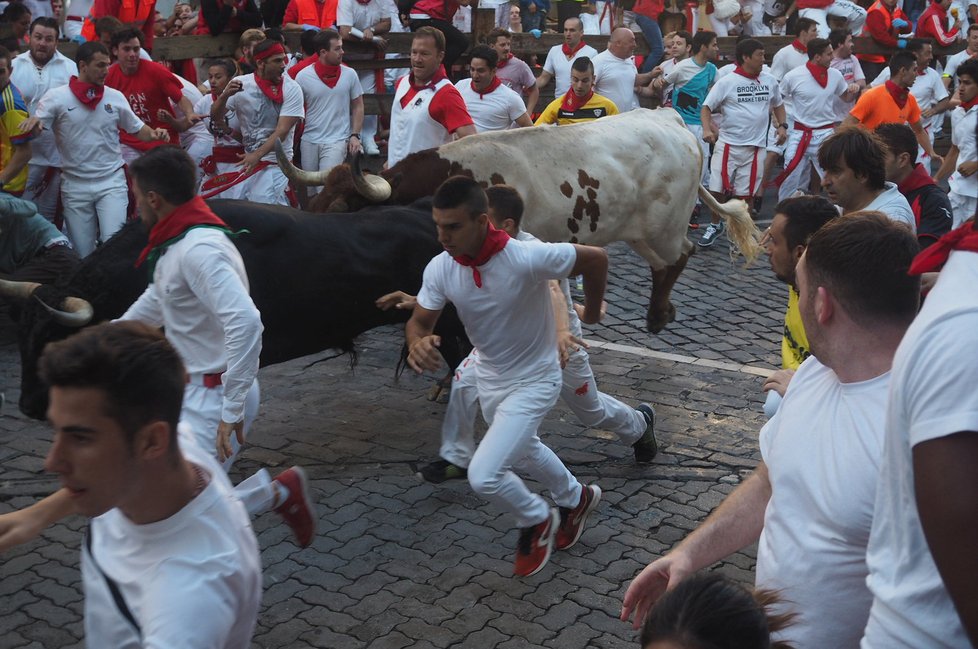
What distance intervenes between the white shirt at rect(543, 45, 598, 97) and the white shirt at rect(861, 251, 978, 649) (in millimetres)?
12380

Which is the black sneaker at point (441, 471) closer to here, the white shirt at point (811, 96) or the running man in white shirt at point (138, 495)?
the running man in white shirt at point (138, 495)

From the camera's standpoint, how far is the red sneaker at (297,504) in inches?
172

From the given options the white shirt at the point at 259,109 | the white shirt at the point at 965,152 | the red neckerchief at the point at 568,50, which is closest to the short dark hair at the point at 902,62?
the white shirt at the point at 965,152

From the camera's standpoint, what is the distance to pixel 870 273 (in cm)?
255

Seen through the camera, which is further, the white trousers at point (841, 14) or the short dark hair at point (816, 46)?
the white trousers at point (841, 14)

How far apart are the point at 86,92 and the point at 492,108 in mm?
3548

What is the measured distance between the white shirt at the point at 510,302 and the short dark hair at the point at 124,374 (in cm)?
271

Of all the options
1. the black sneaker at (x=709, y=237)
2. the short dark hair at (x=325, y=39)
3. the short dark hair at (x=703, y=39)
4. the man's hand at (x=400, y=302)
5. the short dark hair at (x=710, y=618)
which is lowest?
the black sneaker at (x=709, y=237)

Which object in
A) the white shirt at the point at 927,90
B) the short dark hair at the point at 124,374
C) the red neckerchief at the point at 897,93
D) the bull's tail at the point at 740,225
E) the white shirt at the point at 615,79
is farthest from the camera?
the white shirt at the point at 927,90

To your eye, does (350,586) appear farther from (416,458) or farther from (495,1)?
(495,1)

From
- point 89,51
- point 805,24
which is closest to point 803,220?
point 89,51

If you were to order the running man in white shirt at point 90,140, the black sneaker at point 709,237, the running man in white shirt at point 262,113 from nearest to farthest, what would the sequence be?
the running man in white shirt at point 90,140
the running man in white shirt at point 262,113
the black sneaker at point 709,237

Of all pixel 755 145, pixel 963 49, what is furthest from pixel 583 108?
pixel 963 49

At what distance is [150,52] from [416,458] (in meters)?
7.16
